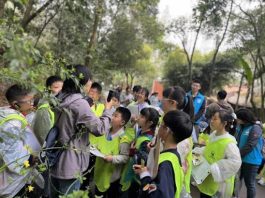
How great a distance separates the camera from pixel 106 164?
163 inches

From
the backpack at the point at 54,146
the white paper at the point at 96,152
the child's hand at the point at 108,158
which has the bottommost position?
the child's hand at the point at 108,158

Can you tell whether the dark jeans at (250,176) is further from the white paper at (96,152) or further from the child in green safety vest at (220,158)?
the white paper at (96,152)

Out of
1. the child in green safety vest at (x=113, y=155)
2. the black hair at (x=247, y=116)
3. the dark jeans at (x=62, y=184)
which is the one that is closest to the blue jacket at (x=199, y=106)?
the black hair at (x=247, y=116)

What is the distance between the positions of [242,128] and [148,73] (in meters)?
35.8

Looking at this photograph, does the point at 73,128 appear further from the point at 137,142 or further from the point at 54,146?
the point at 137,142

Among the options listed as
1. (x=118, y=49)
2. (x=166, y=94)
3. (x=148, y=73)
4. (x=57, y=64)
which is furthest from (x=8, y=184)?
(x=148, y=73)

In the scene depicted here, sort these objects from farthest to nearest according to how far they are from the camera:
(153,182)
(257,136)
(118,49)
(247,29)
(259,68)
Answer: (118,49) → (259,68) → (247,29) → (257,136) → (153,182)

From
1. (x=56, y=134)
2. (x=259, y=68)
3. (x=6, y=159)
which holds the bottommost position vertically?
(x=6, y=159)

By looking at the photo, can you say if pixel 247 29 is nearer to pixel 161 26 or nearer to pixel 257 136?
pixel 161 26

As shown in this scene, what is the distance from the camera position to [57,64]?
187 cm

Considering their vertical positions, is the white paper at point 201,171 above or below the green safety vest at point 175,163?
below

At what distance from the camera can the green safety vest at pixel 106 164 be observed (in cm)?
409

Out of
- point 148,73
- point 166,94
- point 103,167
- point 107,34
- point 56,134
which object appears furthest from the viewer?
point 148,73

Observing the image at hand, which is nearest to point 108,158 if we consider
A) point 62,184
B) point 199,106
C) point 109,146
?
point 109,146
